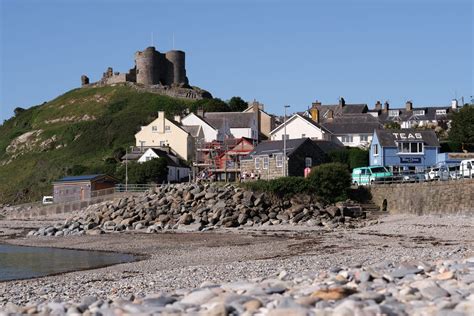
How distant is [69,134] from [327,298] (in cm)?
10617

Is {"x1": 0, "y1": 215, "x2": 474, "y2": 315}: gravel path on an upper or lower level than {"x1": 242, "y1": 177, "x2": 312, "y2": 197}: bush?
lower

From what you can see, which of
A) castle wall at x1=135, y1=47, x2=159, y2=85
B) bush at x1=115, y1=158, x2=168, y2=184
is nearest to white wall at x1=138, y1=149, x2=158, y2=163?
bush at x1=115, y1=158, x2=168, y2=184

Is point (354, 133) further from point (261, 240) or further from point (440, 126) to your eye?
point (261, 240)

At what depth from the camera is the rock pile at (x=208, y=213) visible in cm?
4484

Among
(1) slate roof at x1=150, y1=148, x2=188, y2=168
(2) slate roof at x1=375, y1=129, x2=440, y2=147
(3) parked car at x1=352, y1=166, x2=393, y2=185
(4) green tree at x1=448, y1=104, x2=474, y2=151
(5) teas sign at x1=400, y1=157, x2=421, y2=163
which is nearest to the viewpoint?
(3) parked car at x1=352, y1=166, x2=393, y2=185

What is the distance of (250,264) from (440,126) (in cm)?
8209

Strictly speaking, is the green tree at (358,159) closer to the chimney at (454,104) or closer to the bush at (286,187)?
the bush at (286,187)

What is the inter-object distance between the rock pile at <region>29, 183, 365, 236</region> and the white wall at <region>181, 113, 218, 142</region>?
35313 millimetres

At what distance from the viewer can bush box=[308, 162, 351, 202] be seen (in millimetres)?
50219

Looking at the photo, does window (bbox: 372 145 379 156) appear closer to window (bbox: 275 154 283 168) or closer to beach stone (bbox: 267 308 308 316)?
window (bbox: 275 154 283 168)

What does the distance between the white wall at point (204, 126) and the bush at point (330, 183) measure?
39.4m

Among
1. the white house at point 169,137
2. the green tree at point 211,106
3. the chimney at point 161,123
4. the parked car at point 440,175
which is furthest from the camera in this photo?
the green tree at point 211,106

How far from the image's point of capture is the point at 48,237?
147 ft

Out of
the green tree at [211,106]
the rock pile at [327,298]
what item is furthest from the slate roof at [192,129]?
the rock pile at [327,298]
